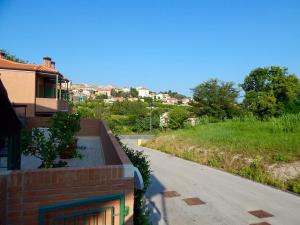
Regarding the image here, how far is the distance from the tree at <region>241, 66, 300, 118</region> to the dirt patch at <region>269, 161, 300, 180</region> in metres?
26.9

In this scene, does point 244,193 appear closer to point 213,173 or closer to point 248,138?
point 213,173

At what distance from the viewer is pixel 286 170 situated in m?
11.8

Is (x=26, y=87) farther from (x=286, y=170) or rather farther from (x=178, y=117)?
(x=178, y=117)

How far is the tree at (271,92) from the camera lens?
40.7m

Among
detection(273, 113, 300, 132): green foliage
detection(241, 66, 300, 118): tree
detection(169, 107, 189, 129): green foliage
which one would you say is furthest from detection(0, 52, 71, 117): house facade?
detection(241, 66, 300, 118): tree

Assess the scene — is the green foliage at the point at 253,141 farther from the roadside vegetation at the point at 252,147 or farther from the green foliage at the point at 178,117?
the green foliage at the point at 178,117

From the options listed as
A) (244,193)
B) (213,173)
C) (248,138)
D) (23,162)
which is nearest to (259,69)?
(248,138)

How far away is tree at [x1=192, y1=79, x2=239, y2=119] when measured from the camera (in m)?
43.4

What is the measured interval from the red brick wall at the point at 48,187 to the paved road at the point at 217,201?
160 inches

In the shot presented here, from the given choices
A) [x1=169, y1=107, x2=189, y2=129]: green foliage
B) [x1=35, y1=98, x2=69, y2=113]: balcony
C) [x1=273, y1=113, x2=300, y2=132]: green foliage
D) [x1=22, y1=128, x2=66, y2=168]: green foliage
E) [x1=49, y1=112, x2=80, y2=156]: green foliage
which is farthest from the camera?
[x1=169, y1=107, x2=189, y2=129]: green foliage

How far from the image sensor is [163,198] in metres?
10.0

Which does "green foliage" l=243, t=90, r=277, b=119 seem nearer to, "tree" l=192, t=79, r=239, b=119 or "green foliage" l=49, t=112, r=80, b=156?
"tree" l=192, t=79, r=239, b=119

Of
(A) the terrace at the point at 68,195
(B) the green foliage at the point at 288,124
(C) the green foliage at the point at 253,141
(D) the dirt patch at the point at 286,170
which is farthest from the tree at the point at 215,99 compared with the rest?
(A) the terrace at the point at 68,195

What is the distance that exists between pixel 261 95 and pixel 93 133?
3069cm
